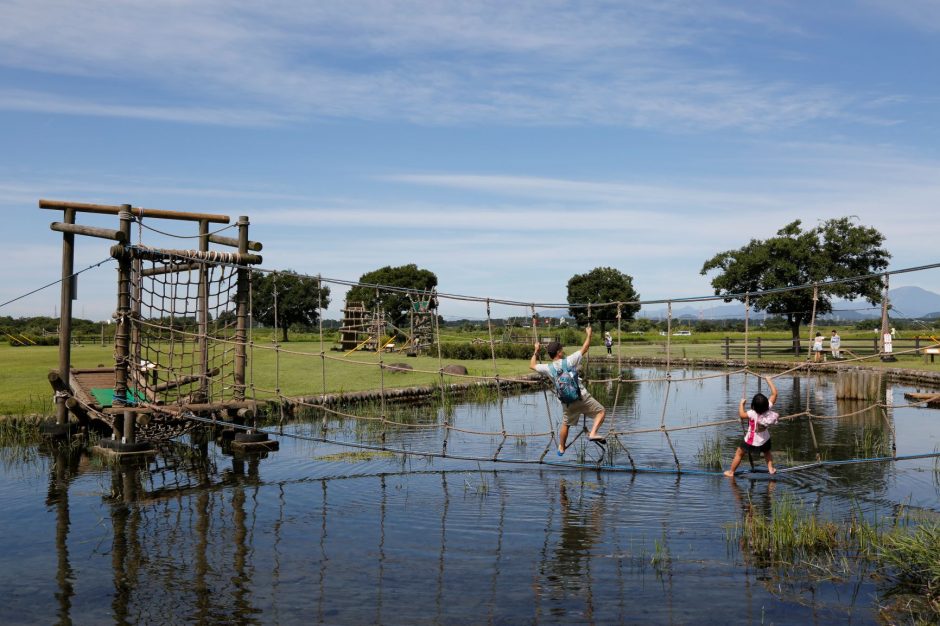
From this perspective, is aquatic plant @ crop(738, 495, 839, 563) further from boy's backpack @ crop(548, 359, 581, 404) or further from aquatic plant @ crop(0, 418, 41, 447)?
aquatic plant @ crop(0, 418, 41, 447)

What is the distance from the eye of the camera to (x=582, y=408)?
13.1 meters

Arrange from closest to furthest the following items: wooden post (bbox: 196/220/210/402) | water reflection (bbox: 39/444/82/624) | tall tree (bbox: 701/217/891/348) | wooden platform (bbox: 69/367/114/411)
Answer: water reflection (bbox: 39/444/82/624) < wooden post (bbox: 196/220/210/402) < wooden platform (bbox: 69/367/114/411) < tall tree (bbox: 701/217/891/348)

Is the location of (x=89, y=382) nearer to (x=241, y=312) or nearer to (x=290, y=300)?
(x=241, y=312)

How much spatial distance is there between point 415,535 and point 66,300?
32.8 feet

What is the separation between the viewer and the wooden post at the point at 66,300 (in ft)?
52.2

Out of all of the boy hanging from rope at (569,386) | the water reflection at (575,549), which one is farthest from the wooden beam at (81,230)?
the water reflection at (575,549)

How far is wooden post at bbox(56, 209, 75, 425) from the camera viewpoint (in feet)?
52.2

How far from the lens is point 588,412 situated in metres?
13.2

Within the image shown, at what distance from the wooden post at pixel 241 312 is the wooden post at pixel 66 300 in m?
3.23

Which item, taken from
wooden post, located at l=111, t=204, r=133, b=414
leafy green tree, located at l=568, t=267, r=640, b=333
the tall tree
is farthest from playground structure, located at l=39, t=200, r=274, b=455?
leafy green tree, located at l=568, t=267, r=640, b=333

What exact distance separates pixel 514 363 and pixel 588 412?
28.1 metres

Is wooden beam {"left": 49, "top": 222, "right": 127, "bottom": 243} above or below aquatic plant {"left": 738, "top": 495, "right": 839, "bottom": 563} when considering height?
above

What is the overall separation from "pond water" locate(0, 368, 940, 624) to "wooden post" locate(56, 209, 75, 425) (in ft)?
4.93

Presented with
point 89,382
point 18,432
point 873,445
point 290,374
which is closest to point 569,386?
point 873,445
